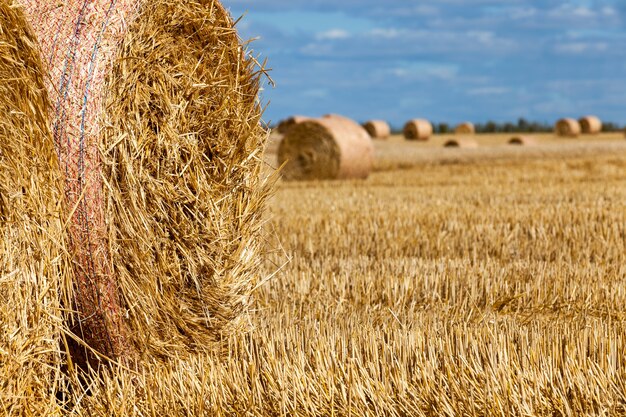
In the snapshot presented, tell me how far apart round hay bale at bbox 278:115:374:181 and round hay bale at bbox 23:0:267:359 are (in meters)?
9.86

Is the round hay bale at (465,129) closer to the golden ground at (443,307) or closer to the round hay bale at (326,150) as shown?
the round hay bale at (326,150)

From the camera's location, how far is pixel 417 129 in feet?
110

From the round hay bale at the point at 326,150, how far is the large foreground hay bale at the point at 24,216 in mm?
10923

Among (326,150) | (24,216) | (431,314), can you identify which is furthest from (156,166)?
(326,150)

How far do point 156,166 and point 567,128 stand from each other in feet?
117

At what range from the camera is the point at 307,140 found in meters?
14.9

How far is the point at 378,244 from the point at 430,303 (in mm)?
2065

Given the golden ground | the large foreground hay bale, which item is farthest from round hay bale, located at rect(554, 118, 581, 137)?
the large foreground hay bale

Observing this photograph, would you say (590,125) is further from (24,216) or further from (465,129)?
(24,216)

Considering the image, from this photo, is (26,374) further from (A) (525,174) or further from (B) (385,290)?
(A) (525,174)

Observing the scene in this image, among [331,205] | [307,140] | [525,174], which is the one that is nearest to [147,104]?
[331,205]

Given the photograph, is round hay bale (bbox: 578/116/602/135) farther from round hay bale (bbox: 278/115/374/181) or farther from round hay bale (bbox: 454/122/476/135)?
round hay bale (bbox: 278/115/374/181)

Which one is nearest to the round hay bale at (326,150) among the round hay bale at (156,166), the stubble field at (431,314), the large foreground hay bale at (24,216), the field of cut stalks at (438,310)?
the field of cut stalks at (438,310)

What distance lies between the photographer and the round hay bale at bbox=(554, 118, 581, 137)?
123 feet
